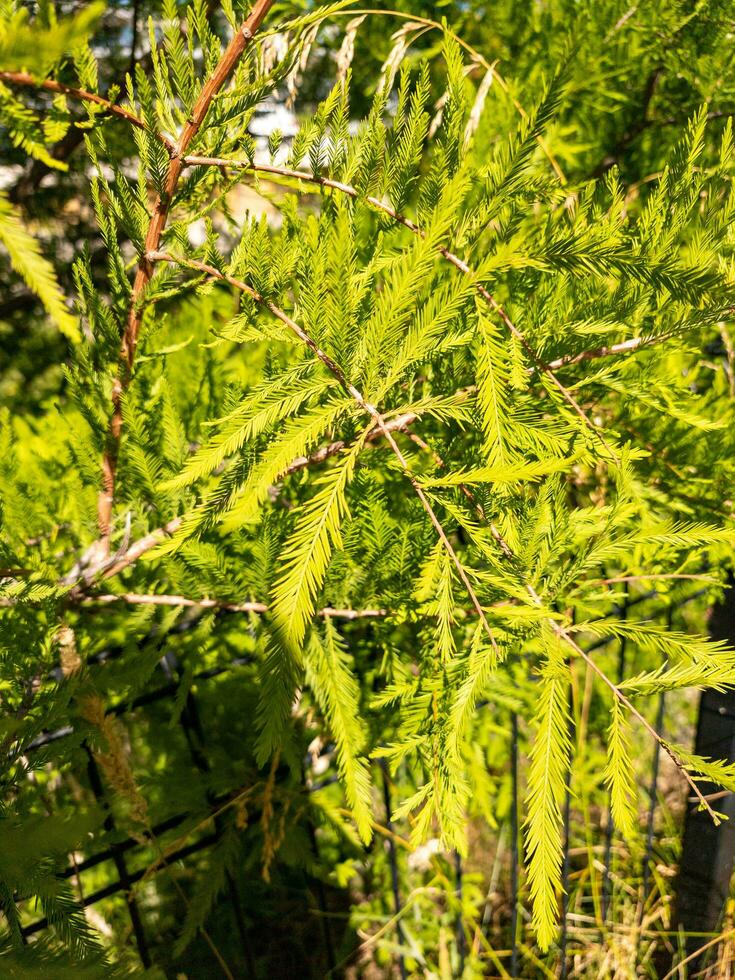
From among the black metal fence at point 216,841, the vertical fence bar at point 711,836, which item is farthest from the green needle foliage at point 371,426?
the vertical fence bar at point 711,836

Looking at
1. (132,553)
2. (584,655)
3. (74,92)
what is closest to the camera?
(74,92)

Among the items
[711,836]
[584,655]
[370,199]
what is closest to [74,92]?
[370,199]

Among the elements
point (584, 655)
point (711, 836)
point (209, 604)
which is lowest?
point (711, 836)

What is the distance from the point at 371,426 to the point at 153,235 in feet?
1.87

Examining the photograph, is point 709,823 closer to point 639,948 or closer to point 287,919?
point 639,948

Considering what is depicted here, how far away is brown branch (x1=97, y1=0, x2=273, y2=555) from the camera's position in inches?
38.3

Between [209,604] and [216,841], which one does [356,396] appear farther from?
[216,841]

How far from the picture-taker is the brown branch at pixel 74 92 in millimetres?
746

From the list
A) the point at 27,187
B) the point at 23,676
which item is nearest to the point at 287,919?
the point at 23,676

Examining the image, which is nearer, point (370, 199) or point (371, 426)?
point (371, 426)

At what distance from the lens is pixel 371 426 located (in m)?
0.90

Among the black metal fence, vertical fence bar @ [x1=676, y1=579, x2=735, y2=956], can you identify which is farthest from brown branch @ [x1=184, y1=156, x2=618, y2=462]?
vertical fence bar @ [x1=676, y1=579, x2=735, y2=956]

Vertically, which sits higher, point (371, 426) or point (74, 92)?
point (74, 92)

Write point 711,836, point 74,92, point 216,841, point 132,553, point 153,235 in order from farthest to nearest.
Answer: point 711,836 → point 216,841 → point 132,553 → point 153,235 → point 74,92
